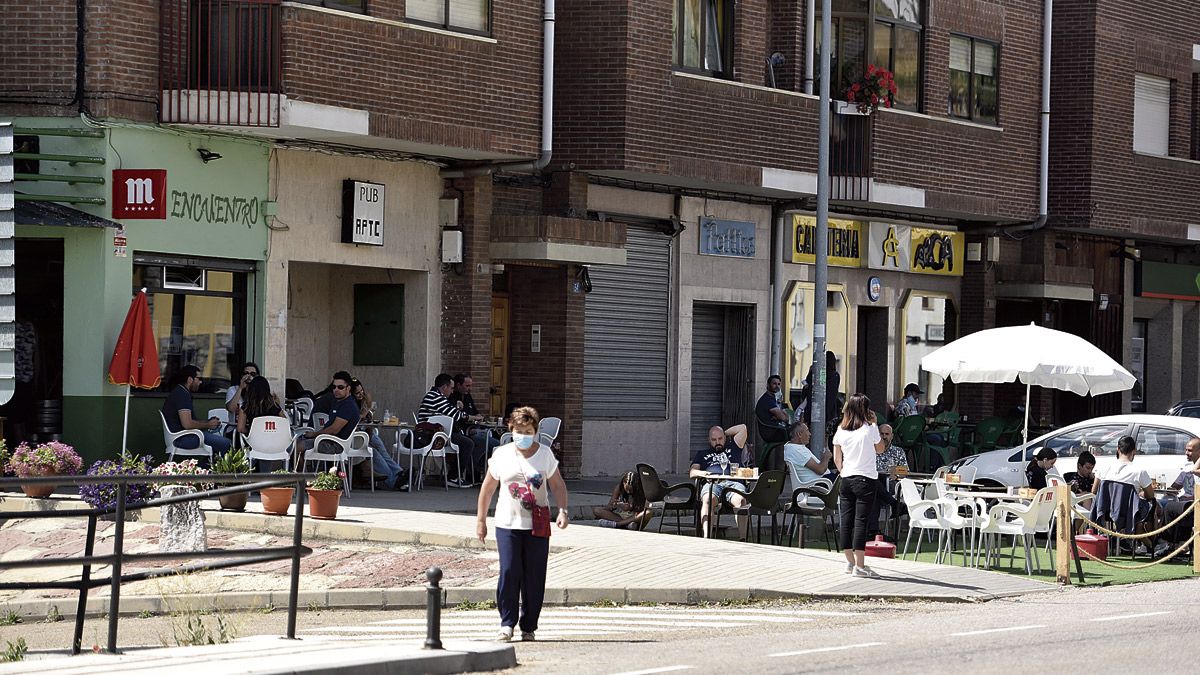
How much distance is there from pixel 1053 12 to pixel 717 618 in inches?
923

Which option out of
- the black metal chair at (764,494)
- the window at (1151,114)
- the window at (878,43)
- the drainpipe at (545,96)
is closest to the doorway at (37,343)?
the drainpipe at (545,96)

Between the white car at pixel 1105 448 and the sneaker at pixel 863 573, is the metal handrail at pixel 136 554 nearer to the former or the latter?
the sneaker at pixel 863 573

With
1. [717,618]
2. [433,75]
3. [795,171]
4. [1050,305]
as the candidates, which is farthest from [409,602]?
[1050,305]

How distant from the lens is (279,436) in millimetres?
20062

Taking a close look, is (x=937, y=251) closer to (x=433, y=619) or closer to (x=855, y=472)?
(x=855, y=472)

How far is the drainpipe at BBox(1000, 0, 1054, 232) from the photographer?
3291 centimetres

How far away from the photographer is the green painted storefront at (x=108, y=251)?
2045 cm

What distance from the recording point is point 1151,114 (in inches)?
1423

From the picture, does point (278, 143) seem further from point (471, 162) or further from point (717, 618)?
point (717, 618)

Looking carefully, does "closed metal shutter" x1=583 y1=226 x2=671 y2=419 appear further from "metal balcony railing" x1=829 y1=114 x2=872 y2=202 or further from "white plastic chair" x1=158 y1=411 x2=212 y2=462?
"white plastic chair" x1=158 y1=411 x2=212 y2=462

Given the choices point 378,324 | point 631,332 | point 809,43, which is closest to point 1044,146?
point 809,43

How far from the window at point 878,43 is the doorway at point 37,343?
1318 cm

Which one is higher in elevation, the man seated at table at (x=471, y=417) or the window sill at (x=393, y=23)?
the window sill at (x=393, y=23)

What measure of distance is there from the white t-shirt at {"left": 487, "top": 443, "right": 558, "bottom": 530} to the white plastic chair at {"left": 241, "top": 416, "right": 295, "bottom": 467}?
7791 mm
